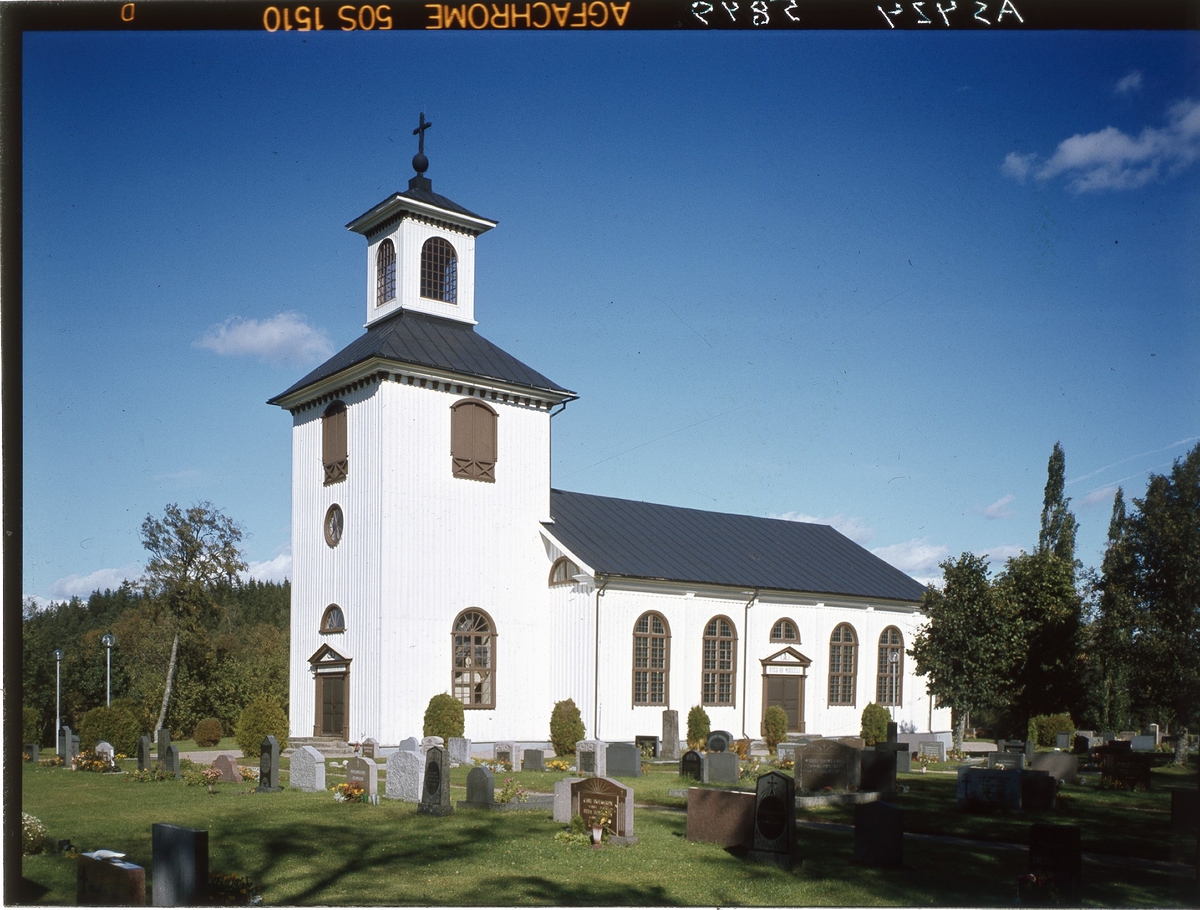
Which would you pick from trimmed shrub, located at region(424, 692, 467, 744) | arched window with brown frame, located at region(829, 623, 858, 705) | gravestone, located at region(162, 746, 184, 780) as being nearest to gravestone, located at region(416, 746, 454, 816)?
gravestone, located at region(162, 746, 184, 780)

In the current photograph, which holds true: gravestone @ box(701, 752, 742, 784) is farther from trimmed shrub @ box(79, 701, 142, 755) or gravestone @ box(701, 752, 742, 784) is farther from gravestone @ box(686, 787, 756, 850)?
trimmed shrub @ box(79, 701, 142, 755)

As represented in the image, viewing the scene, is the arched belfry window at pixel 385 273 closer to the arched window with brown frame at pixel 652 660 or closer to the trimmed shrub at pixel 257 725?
the trimmed shrub at pixel 257 725

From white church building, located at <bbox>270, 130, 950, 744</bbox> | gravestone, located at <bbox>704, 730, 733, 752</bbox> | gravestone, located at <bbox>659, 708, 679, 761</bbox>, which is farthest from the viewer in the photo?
gravestone, located at <bbox>659, 708, 679, 761</bbox>

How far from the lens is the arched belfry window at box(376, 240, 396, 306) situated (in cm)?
3309

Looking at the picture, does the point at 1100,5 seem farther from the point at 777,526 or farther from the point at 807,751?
the point at 777,526

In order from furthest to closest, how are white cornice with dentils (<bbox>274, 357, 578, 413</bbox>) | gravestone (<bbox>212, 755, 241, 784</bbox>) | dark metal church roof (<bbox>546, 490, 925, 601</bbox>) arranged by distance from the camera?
1. dark metal church roof (<bbox>546, 490, 925, 601</bbox>)
2. white cornice with dentils (<bbox>274, 357, 578, 413</bbox>)
3. gravestone (<bbox>212, 755, 241, 784</bbox>)

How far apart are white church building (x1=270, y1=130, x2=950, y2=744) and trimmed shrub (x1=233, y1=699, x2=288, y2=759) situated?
2.19 meters

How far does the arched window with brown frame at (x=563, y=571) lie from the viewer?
32.7 meters

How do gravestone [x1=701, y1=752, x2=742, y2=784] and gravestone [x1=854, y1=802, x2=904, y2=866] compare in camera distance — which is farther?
gravestone [x1=701, y1=752, x2=742, y2=784]

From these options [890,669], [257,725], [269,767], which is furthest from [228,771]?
[890,669]

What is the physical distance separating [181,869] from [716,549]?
30.7 m

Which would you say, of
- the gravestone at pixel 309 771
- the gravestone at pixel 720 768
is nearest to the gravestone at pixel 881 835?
the gravestone at pixel 720 768

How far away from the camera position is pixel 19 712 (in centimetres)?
764

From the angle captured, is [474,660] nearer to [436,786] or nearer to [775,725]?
[775,725]
